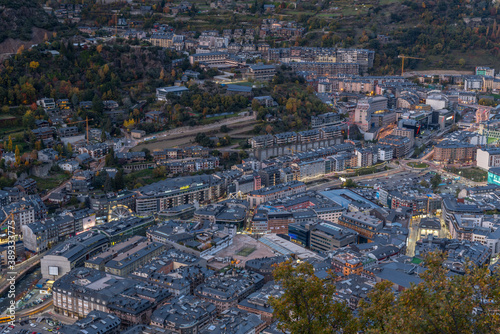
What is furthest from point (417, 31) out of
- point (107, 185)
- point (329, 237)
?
point (107, 185)

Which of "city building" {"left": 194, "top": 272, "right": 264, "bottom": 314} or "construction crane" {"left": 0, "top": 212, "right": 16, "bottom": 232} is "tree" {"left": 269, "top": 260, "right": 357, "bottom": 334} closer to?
"city building" {"left": 194, "top": 272, "right": 264, "bottom": 314}

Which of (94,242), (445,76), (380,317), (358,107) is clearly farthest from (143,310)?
(445,76)

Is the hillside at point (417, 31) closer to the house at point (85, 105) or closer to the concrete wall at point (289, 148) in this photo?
the concrete wall at point (289, 148)

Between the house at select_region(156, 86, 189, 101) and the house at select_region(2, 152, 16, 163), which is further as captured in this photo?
the house at select_region(156, 86, 189, 101)

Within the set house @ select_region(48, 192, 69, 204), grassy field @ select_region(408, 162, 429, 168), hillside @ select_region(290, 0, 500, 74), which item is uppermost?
hillside @ select_region(290, 0, 500, 74)

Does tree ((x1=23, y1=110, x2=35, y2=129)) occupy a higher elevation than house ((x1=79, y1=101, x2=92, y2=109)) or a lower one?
lower

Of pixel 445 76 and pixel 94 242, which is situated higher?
pixel 445 76

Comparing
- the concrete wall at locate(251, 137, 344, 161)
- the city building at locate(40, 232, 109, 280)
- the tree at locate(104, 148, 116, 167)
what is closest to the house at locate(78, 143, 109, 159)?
the tree at locate(104, 148, 116, 167)

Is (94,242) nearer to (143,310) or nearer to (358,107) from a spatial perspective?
(143,310)
